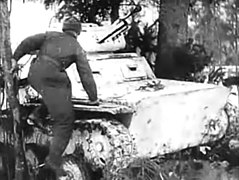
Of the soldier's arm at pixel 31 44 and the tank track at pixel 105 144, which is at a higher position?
the soldier's arm at pixel 31 44

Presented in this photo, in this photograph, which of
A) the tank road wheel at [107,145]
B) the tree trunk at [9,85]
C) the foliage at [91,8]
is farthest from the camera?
the foliage at [91,8]

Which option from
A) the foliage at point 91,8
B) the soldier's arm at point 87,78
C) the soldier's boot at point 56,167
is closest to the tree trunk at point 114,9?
the foliage at point 91,8

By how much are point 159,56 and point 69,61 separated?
363cm

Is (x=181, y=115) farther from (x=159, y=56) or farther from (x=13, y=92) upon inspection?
(x=159, y=56)

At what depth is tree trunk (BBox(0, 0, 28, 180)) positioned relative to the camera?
6434 millimetres

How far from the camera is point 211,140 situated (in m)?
8.34

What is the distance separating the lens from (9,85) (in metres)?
6.49

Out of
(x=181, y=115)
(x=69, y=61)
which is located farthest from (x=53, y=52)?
(x=181, y=115)

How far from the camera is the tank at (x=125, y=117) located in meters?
6.93

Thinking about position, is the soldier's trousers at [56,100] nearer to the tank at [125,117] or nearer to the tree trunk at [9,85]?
the tank at [125,117]

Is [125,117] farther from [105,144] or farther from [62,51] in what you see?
[62,51]

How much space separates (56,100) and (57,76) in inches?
10.2

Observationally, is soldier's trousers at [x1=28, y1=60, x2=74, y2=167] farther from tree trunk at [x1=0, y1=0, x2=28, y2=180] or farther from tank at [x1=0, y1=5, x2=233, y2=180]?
tree trunk at [x1=0, y1=0, x2=28, y2=180]

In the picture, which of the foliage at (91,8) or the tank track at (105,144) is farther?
the foliage at (91,8)
